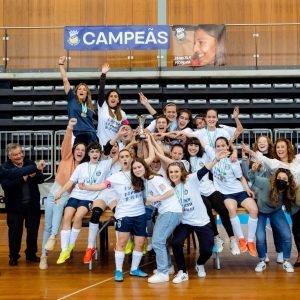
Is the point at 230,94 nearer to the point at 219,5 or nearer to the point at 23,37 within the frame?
the point at 219,5

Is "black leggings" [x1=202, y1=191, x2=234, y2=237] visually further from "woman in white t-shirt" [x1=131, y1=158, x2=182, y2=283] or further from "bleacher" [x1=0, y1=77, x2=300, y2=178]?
"bleacher" [x1=0, y1=77, x2=300, y2=178]

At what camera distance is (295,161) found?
609cm

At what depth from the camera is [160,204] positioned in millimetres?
5469

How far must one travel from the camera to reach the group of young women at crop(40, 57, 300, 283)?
544 centimetres

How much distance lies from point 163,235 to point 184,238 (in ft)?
0.74

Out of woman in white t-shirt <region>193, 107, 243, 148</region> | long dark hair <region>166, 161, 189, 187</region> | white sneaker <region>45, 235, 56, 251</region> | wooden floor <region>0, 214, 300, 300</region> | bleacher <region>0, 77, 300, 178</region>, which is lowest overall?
wooden floor <region>0, 214, 300, 300</region>

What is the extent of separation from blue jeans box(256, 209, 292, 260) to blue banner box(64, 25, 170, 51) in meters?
7.63

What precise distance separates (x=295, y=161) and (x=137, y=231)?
6.40 feet

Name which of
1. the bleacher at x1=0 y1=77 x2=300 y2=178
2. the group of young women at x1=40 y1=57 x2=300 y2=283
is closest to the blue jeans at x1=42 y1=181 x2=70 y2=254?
the group of young women at x1=40 y1=57 x2=300 y2=283

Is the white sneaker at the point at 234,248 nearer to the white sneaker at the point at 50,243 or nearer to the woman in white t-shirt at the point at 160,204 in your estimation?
the woman in white t-shirt at the point at 160,204

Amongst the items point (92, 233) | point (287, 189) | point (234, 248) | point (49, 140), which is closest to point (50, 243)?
point (92, 233)

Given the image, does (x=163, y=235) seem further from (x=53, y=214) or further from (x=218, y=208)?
(x=53, y=214)

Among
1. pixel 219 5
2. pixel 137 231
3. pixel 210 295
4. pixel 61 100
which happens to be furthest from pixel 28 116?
pixel 210 295

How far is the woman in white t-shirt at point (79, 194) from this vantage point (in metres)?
5.84
